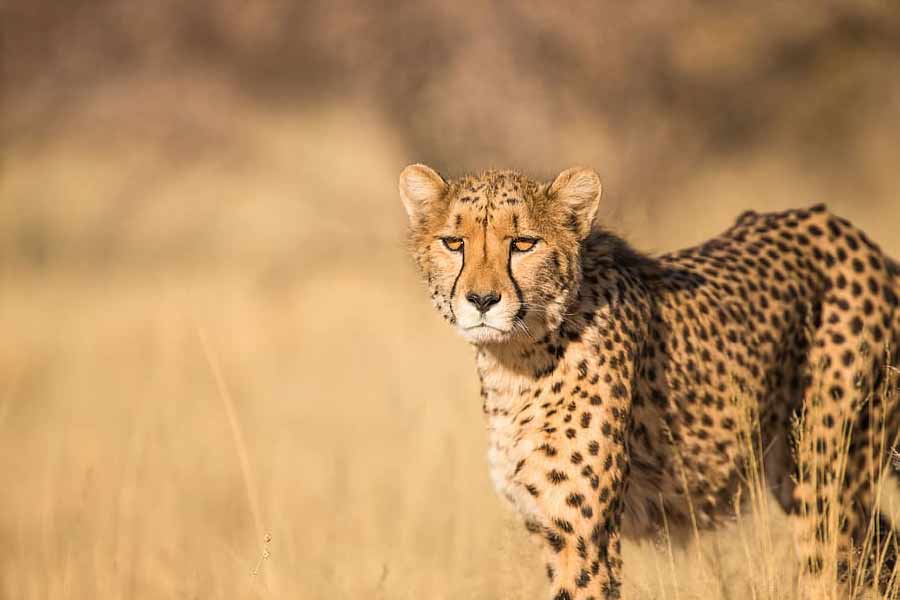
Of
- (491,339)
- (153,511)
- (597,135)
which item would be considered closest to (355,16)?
(597,135)

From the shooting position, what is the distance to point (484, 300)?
3.07 meters

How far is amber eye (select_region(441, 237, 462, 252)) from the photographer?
129 inches

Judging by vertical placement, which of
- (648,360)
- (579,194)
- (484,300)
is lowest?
(648,360)

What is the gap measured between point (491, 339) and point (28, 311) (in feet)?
26.0

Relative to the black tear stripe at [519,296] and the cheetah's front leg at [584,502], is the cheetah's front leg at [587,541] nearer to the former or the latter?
the cheetah's front leg at [584,502]

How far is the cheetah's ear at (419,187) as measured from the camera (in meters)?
3.49

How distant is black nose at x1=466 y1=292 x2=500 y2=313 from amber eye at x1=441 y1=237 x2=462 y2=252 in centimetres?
24

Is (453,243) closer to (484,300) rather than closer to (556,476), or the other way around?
(484,300)

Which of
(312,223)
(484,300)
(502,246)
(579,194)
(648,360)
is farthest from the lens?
(312,223)

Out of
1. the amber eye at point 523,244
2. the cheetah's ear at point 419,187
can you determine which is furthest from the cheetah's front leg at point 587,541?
the cheetah's ear at point 419,187

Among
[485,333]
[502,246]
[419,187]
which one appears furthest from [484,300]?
[419,187]

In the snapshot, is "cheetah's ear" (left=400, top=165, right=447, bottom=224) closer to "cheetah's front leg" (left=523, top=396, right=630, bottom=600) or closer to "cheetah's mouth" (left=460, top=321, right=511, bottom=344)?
"cheetah's mouth" (left=460, top=321, right=511, bottom=344)

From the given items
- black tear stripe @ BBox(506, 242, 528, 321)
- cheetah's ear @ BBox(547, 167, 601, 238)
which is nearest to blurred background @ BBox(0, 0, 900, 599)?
cheetah's ear @ BBox(547, 167, 601, 238)

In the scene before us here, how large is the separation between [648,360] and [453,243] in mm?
676
